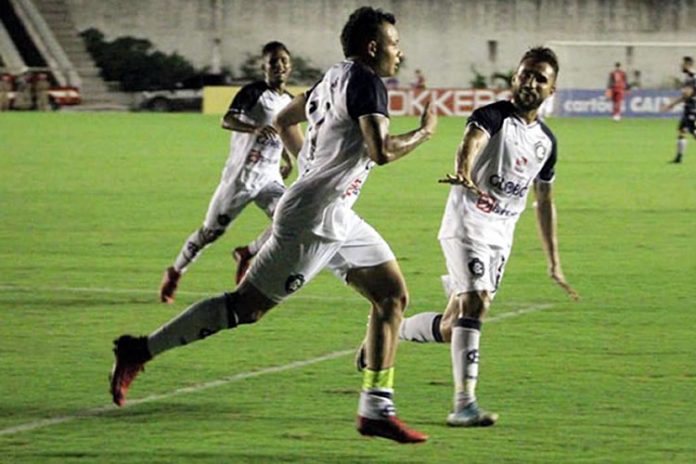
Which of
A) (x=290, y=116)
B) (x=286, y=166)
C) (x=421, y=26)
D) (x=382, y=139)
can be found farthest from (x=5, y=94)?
(x=382, y=139)

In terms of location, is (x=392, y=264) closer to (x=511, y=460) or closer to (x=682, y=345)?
(x=511, y=460)

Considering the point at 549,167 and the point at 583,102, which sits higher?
the point at 549,167

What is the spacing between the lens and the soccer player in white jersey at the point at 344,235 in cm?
793

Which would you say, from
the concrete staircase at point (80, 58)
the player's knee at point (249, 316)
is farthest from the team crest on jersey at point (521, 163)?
→ the concrete staircase at point (80, 58)

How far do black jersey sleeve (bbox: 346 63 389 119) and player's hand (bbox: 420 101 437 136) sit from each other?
0.19 metres

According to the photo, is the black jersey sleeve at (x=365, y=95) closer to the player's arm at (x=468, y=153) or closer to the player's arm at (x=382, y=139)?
the player's arm at (x=382, y=139)

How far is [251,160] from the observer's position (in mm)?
13883

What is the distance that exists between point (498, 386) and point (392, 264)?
169 cm

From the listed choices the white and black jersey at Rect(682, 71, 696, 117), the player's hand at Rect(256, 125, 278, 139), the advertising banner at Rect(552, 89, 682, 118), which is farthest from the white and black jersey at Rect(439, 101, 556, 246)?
the advertising banner at Rect(552, 89, 682, 118)

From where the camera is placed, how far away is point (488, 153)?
9.00 metres

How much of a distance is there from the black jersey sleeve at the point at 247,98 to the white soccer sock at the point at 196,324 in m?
5.60

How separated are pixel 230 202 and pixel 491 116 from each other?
5279mm

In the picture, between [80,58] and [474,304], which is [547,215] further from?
[80,58]

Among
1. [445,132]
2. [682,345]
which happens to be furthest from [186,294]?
[445,132]
